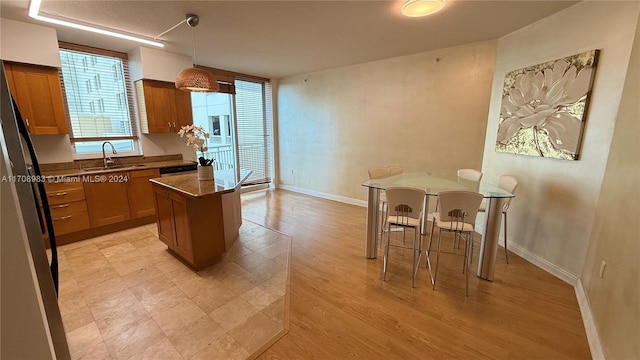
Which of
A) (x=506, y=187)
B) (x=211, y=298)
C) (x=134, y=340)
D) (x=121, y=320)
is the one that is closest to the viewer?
(x=134, y=340)

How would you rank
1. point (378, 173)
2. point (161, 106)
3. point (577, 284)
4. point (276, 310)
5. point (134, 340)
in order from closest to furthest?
point (134, 340), point (276, 310), point (577, 284), point (378, 173), point (161, 106)

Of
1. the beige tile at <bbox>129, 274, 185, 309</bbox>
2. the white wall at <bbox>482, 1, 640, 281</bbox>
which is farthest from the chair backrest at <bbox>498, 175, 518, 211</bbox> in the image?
the beige tile at <bbox>129, 274, 185, 309</bbox>

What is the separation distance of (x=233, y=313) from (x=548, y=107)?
3686 mm

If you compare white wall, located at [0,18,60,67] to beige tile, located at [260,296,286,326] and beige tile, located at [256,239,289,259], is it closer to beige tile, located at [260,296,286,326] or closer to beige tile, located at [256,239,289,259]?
beige tile, located at [256,239,289,259]

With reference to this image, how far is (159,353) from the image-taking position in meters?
1.77

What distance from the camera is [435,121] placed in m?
4.11

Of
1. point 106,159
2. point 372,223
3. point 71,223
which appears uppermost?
point 106,159

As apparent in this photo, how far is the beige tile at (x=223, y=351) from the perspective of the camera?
5.69ft

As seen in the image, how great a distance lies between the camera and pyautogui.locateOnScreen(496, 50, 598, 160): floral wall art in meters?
2.43

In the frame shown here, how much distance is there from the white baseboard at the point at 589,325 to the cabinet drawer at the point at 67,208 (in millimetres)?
5307

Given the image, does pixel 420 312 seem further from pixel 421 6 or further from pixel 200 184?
pixel 421 6

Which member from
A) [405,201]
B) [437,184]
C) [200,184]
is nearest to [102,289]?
[200,184]

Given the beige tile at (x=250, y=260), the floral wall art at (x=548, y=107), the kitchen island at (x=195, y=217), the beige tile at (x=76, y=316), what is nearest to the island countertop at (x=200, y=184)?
the kitchen island at (x=195, y=217)

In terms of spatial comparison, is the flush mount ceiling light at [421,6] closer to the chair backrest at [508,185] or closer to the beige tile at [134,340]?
the chair backrest at [508,185]
